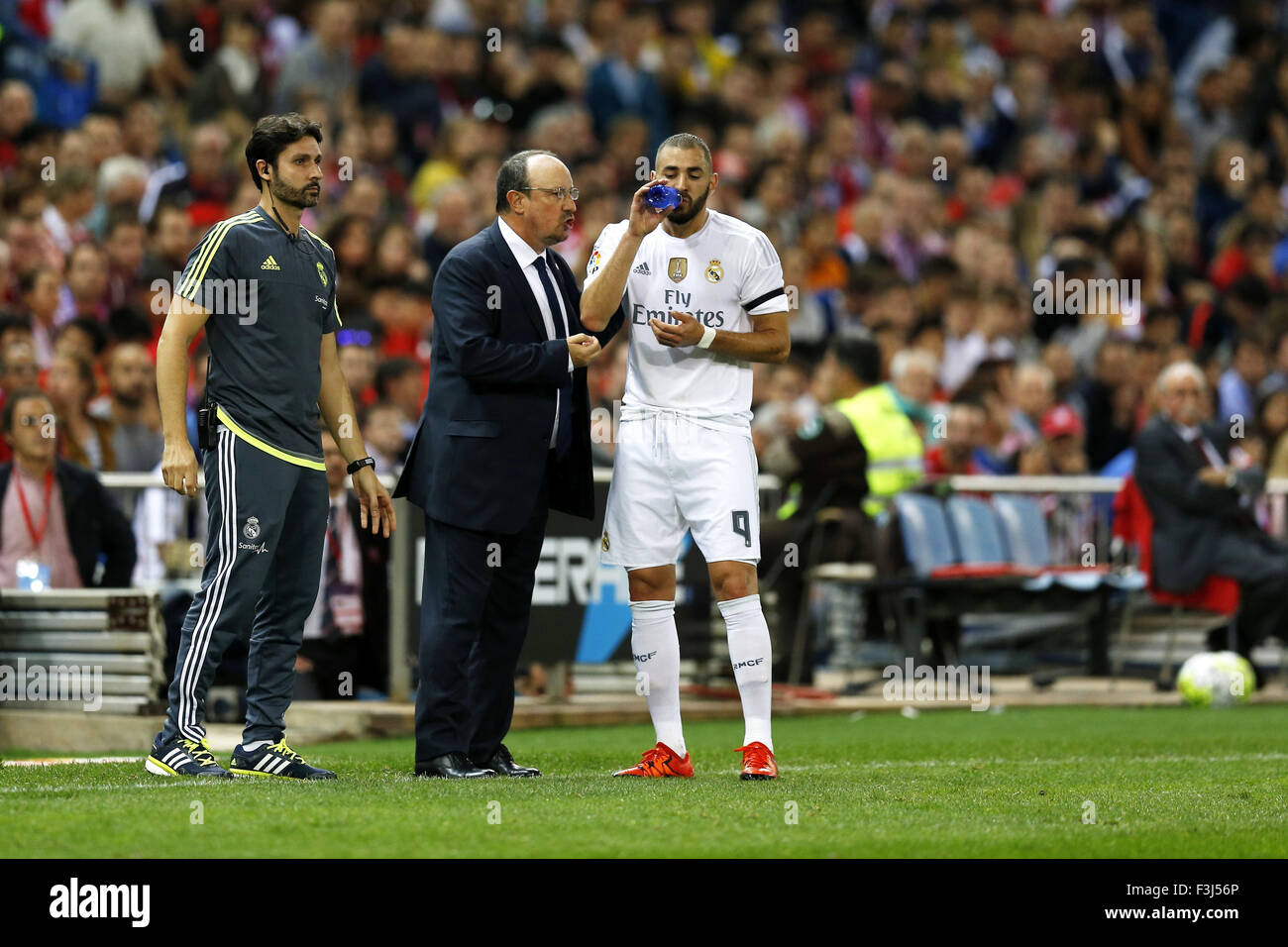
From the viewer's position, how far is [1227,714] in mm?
12820

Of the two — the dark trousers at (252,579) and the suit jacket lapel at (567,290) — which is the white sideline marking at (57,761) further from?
the suit jacket lapel at (567,290)

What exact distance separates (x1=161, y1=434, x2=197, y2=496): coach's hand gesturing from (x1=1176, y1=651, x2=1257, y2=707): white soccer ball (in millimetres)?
8260

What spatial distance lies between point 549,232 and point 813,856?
312 centimetres

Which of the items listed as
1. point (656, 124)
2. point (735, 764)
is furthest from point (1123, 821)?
point (656, 124)

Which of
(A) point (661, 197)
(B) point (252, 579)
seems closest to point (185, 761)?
(B) point (252, 579)

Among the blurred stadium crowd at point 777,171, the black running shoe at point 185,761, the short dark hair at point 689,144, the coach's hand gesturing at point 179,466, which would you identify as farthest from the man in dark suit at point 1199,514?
the coach's hand gesturing at point 179,466

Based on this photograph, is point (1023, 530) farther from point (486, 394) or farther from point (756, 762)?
point (486, 394)

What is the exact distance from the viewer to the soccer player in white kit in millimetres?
7902

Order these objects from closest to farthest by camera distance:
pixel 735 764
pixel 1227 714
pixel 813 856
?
pixel 813 856 → pixel 735 764 → pixel 1227 714

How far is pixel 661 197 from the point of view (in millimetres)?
7590

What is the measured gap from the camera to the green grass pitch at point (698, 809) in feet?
19.4

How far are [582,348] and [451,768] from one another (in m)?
1.70

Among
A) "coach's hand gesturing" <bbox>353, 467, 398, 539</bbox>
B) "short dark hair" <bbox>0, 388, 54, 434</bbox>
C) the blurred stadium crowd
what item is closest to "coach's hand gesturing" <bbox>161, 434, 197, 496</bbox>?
"coach's hand gesturing" <bbox>353, 467, 398, 539</bbox>
